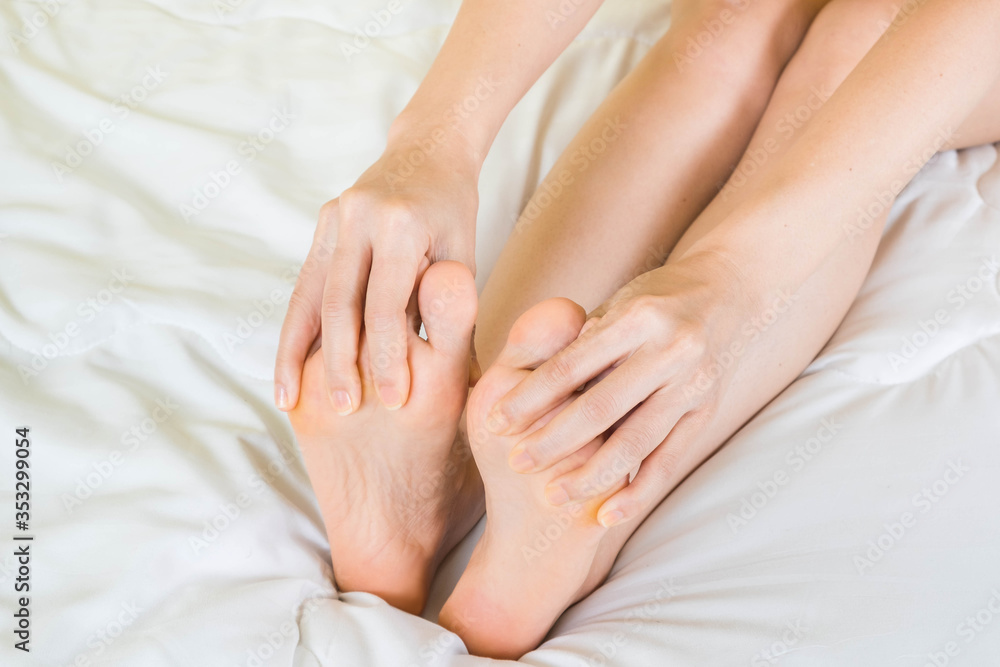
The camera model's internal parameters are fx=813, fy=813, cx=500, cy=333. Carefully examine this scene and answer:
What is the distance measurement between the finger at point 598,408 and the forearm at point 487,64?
0.28m

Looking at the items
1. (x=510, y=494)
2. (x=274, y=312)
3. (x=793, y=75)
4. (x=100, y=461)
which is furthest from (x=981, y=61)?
(x=100, y=461)

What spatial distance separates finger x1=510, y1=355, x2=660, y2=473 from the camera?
1.70 feet

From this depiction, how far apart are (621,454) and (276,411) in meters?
0.36

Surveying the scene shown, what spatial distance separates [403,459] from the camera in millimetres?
644

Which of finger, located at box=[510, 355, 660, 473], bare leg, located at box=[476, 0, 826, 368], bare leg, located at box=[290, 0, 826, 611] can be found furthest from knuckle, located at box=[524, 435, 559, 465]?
bare leg, located at box=[476, 0, 826, 368]

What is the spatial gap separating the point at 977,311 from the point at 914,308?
6 cm

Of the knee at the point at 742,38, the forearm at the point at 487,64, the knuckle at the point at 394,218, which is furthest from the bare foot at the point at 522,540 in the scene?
the knee at the point at 742,38

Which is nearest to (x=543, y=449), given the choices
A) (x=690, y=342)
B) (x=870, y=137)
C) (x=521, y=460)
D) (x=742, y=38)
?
(x=521, y=460)

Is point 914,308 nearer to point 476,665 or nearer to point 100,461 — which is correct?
point 476,665

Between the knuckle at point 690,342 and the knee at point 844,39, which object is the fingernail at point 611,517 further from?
the knee at point 844,39

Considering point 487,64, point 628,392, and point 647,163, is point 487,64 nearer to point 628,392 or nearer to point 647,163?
point 647,163

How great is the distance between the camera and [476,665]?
1.85ft

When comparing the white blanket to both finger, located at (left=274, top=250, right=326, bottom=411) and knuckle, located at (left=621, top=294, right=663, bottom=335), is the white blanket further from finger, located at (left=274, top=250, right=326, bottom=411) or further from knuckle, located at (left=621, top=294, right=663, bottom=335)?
knuckle, located at (left=621, top=294, right=663, bottom=335)

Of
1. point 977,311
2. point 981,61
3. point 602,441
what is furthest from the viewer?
point 977,311
